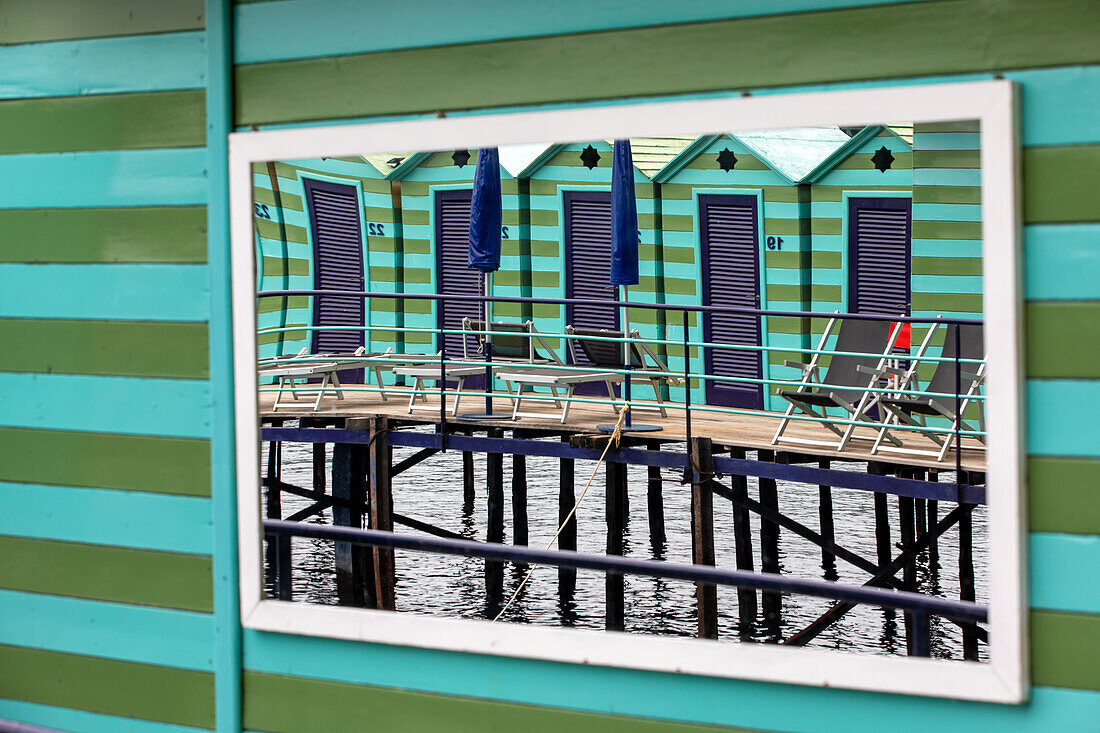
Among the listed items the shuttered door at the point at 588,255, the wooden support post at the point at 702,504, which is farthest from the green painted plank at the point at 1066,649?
the shuttered door at the point at 588,255

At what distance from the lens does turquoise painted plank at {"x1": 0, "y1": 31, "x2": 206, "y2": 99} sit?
2998 millimetres

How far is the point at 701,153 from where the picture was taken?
46.3ft

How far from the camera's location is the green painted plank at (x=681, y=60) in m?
2.34

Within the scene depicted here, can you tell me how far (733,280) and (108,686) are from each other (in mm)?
11769

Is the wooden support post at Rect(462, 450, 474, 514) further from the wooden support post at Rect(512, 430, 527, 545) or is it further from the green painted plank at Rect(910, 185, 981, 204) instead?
the green painted plank at Rect(910, 185, 981, 204)

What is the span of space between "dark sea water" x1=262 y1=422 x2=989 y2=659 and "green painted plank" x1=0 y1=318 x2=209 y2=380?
7316mm

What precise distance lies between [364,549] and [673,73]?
8.31 metres

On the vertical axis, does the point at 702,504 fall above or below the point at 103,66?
below

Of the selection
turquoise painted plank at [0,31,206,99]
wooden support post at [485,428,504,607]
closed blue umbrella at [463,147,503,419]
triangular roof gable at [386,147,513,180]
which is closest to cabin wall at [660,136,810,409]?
triangular roof gable at [386,147,513,180]

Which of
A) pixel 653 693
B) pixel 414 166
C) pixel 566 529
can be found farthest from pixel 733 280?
Answer: pixel 653 693

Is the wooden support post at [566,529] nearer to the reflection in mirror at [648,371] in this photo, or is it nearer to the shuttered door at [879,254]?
the reflection in mirror at [648,371]

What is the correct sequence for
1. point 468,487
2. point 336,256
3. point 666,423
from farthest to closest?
point 336,256, point 468,487, point 666,423

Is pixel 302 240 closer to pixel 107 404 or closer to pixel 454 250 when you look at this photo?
pixel 454 250

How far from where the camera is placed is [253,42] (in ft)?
9.68
